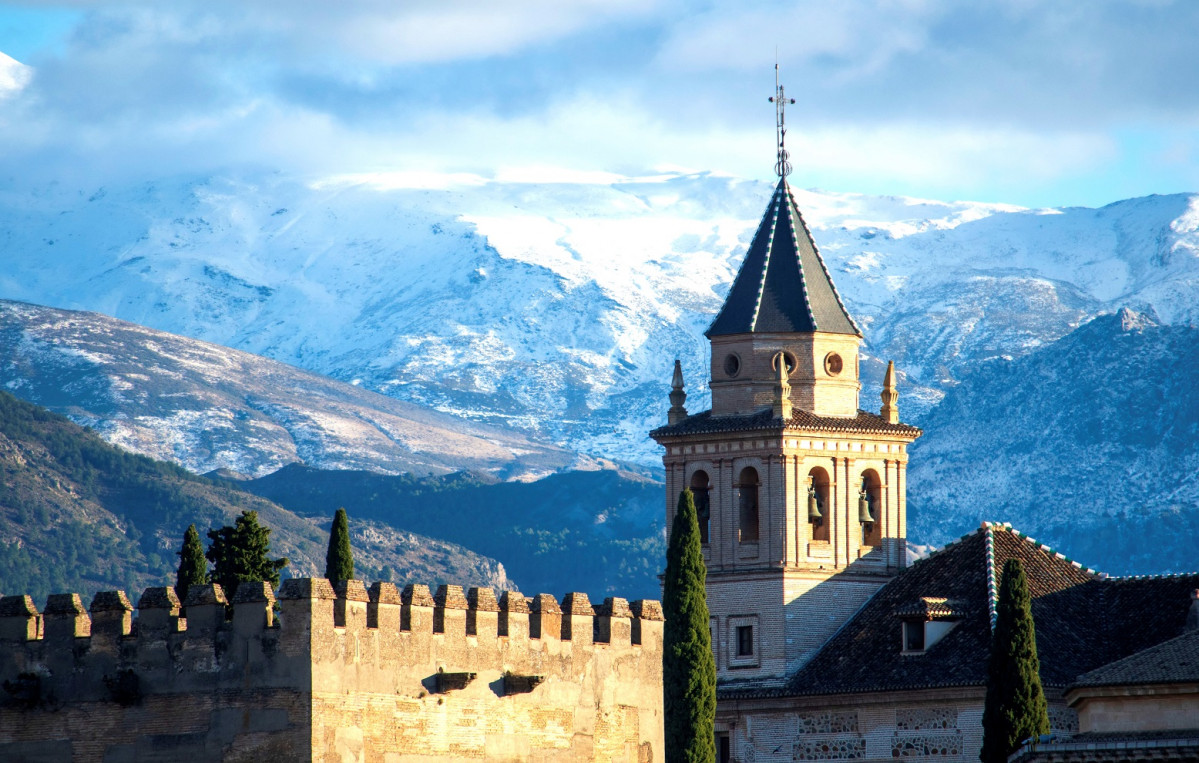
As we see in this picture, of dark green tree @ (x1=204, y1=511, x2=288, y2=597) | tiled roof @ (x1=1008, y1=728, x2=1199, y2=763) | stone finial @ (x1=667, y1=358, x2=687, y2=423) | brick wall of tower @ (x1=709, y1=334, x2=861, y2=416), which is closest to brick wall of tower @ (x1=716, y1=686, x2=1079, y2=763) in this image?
brick wall of tower @ (x1=709, y1=334, x2=861, y2=416)

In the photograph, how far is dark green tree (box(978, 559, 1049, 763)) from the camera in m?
64.5

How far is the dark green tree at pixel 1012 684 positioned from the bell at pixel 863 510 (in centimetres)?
1877

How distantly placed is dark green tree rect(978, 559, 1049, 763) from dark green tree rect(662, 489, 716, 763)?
10279 millimetres

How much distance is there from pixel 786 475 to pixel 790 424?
1.63m

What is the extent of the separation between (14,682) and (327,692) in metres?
6.14

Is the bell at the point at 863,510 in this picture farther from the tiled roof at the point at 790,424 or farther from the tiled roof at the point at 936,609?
the tiled roof at the point at 936,609

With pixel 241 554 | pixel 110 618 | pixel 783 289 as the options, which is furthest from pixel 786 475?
pixel 110 618

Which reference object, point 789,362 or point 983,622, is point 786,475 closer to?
point 789,362

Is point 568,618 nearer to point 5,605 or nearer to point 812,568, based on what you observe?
point 5,605

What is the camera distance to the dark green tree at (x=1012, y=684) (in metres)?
64.5

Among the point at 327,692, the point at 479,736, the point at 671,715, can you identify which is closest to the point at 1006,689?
the point at 671,715

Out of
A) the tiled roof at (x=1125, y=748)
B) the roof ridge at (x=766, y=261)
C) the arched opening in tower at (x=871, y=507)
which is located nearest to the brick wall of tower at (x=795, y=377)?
the roof ridge at (x=766, y=261)

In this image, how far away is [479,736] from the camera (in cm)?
5156

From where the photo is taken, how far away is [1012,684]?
6506 cm
